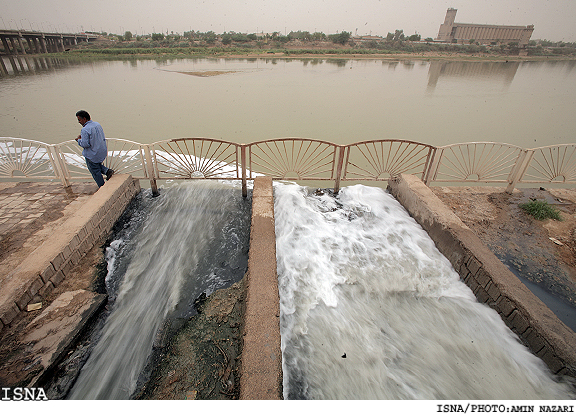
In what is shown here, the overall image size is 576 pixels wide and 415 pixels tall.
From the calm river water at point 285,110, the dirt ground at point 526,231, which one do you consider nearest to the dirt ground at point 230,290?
the dirt ground at point 526,231

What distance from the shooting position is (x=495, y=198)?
5.46 m

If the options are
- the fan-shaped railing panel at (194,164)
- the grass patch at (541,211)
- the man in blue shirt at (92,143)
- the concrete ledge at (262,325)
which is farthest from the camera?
the fan-shaped railing panel at (194,164)

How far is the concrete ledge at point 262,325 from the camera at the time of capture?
2.17 meters

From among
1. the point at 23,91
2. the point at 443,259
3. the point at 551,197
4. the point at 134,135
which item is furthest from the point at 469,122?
the point at 23,91

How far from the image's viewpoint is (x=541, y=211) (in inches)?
190

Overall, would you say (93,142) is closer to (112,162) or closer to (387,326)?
(112,162)

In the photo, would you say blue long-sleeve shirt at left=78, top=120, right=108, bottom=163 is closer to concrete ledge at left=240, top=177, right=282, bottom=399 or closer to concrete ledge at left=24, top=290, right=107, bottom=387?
concrete ledge at left=24, top=290, right=107, bottom=387

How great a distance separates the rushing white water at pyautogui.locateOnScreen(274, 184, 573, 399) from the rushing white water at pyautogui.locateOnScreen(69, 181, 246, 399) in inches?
48.1

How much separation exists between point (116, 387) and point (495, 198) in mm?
6796

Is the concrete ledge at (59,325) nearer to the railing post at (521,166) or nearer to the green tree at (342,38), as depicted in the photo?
the railing post at (521,166)

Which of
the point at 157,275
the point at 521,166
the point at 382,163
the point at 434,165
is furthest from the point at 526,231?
the point at 157,275

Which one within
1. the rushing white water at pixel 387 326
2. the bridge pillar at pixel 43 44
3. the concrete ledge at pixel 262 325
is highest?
the bridge pillar at pixel 43 44

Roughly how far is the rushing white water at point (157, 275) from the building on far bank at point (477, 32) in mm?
105732

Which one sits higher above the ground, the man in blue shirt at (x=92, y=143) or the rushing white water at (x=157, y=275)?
the man in blue shirt at (x=92, y=143)
